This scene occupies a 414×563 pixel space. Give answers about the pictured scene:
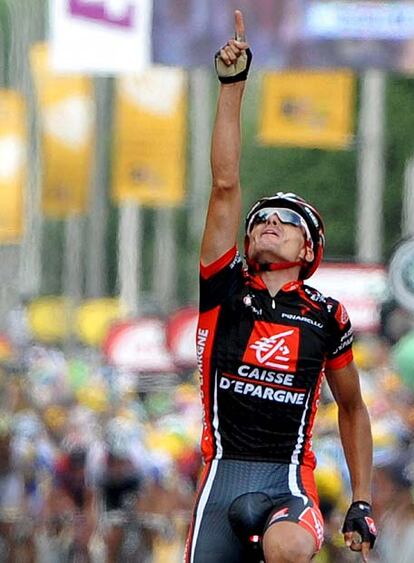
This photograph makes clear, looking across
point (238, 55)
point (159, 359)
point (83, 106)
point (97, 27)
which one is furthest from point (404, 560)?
point (159, 359)

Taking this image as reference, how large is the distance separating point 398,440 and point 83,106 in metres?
15.4

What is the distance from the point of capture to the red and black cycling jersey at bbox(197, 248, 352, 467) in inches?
331

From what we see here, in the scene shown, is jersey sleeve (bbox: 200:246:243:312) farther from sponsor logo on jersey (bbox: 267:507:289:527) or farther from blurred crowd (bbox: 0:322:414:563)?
blurred crowd (bbox: 0:322:414:563)

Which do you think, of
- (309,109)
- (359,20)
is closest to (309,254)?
(359,20)

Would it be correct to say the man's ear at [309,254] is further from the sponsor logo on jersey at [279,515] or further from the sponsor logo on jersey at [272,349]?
the sponsor logo on jersey at [279,515]

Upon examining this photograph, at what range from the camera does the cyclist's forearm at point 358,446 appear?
28.5 ft

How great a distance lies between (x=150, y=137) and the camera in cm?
2806

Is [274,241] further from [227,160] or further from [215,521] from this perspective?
[215,521]

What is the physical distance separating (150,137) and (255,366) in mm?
19817

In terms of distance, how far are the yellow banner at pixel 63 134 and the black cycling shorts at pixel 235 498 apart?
63.6 ft

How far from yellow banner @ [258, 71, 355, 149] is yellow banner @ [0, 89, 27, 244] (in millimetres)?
5030

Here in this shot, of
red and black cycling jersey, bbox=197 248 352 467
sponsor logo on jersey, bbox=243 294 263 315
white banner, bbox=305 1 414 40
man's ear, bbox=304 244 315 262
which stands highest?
white banner, bbox=305 1 414 40

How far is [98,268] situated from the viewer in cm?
5747

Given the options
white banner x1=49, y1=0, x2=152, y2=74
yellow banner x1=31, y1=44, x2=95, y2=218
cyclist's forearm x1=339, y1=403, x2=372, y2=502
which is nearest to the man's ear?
cyclist's forearm x1=339, y1=403, x2=372, y2=502
